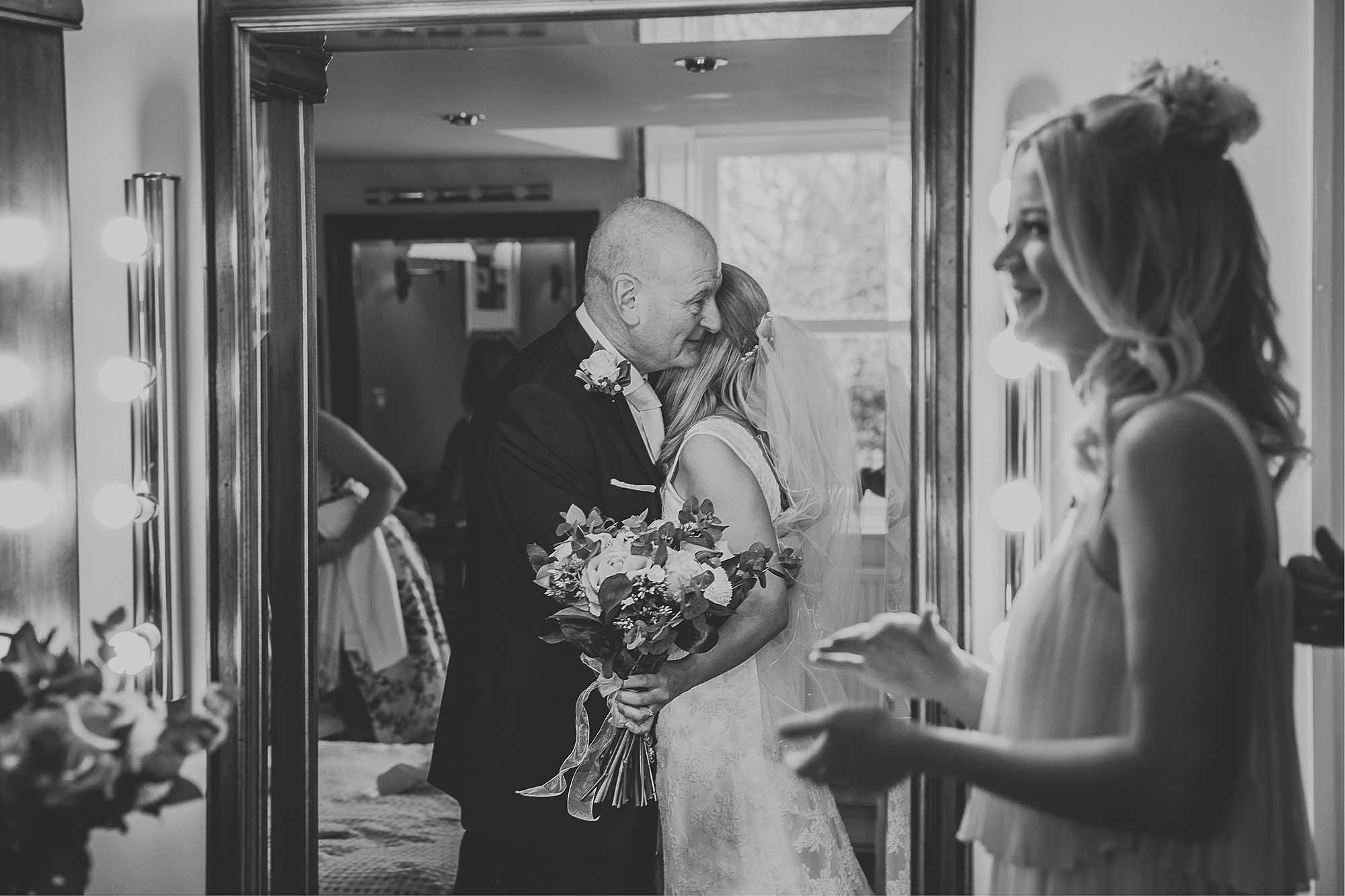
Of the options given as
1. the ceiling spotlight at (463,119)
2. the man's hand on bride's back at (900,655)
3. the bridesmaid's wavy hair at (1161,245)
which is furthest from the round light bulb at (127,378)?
the bridesmaid's wavy hair at (1161,245)

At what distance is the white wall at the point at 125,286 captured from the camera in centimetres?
188

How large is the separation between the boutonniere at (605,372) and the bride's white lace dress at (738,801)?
0.15 m

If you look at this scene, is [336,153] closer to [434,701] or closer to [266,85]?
[266,85]

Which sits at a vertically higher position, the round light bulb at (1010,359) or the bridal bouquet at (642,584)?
the round light bulb at (1010,359)

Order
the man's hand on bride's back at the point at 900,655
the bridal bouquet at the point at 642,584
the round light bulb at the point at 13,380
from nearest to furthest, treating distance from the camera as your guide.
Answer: the man's hand on bride's back at the point at 900,655
the bridal bouquet at the point at 642,584
the round light bulb at the point at 13,380

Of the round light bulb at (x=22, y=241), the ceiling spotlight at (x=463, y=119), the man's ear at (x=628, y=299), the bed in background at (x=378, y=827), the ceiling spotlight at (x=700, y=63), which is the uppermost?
the ceiling spotlight at (x=700, y=63)

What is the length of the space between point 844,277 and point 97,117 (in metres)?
1.22

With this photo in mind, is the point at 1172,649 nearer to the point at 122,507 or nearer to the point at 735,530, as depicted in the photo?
the point at 735,530

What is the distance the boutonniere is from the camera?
1889 millimetres

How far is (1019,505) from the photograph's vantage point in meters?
1.71

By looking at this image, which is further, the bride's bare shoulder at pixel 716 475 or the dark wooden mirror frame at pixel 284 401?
the bride's bare shoulder at pixel 716 475

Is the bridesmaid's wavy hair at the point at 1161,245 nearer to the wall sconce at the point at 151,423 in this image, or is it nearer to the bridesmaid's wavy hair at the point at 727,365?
the bridesmaid's wavy hair at the point at 727,365

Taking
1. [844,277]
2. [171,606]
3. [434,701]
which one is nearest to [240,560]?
[171,606]

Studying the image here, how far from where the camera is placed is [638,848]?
1.84 metres
